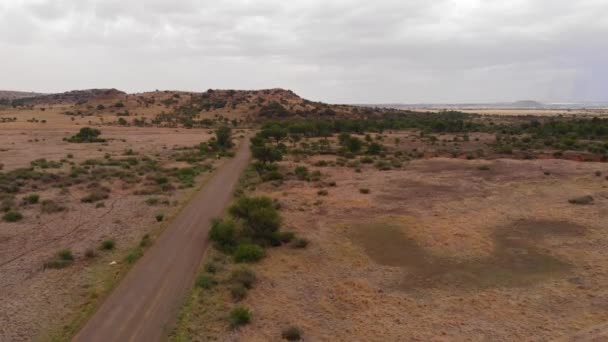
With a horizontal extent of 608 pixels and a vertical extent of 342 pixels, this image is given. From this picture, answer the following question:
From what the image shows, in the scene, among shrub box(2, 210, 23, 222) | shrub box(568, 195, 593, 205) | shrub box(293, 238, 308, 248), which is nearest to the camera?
shrub box(293, 238, 308, 248)

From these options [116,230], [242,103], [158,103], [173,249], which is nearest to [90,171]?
[116,230]

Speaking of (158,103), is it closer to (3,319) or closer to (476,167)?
(476,167)

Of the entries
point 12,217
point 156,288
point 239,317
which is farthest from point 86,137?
point 239,317

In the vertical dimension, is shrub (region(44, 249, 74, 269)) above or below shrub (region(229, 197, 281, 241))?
below

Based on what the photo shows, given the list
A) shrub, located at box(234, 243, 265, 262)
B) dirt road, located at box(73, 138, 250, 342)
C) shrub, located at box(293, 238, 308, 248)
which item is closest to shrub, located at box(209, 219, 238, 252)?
dirt road, located at box(73, 138, 250, 342)

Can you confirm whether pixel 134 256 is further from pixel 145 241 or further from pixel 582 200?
pixel 582 200

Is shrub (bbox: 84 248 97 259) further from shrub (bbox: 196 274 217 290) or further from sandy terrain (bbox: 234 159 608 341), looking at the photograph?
sandy terrain (bbox: 234 159 608 341)

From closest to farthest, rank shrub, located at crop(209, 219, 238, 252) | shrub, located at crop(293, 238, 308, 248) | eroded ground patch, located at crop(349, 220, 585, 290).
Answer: eroded ground patch, located at crop(349, 220, 585, 290) < shrub, located at crop(209, 219, 238, 252) < shrub, located at crop(293, 238, 308, 248)
